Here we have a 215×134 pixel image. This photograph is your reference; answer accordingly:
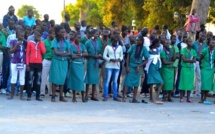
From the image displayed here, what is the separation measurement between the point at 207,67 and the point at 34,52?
4982 millimetres

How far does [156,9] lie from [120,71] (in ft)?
59.0

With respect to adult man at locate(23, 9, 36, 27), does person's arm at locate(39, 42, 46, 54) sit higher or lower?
lower

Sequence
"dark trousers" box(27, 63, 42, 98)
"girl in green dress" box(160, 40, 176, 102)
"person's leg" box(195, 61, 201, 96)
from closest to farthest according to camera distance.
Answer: "dark trousers" box(27, 63, 42, 98) < "girl in green dress" box(160, 40, 176, 102) < "person's leg" box(195, 61, 201, 96)

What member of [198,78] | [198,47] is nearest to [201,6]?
[198,47]

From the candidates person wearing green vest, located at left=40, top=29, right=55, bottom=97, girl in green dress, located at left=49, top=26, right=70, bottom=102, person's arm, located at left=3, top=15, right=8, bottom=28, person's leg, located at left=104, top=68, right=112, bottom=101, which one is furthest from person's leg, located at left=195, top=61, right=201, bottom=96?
person's arm, located at left=3, top=15, right=8, bottom=28

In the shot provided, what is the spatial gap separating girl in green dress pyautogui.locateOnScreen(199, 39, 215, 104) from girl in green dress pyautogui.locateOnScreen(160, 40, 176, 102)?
93cm

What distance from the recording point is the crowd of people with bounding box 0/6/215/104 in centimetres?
1301

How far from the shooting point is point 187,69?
47.6ft

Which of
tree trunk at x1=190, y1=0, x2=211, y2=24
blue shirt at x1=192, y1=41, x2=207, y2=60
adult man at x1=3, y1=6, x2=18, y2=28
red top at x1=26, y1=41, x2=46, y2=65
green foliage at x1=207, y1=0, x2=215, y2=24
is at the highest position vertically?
green foliage at x1=207, y1=0, x2=215, y2=24

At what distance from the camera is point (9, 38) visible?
13539 millimetres

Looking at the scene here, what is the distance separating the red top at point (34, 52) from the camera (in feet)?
42.2

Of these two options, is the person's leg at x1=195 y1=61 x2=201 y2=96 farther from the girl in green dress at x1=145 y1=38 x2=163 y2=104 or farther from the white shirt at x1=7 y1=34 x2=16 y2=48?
the white shirt at x1=7 y1=34 x2=16 y2=48

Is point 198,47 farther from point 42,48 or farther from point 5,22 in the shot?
point 5,22

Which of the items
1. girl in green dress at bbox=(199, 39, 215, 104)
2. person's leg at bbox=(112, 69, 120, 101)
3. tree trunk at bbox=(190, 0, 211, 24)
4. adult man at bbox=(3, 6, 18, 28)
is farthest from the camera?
tree trunk at bbox=(190, 0, 211, 24)
